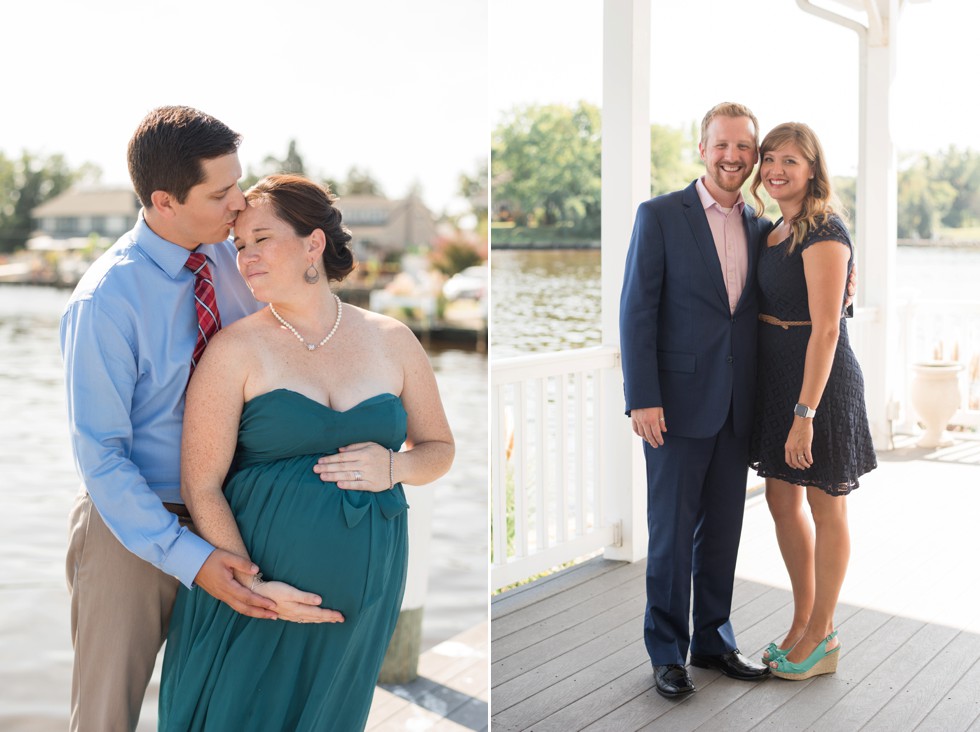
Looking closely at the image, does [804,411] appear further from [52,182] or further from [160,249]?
[52,182]

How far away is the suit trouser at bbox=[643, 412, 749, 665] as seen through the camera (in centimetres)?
305

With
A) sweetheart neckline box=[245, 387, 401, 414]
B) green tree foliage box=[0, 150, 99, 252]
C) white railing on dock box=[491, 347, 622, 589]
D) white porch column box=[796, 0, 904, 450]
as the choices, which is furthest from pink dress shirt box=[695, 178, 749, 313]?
green tree foliage box=[0, 150, 99, 252]

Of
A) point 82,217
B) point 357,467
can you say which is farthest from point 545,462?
point 82,217

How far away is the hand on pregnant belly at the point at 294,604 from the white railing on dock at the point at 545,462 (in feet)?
5.97

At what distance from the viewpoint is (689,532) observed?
309cm

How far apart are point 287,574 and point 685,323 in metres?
1.58

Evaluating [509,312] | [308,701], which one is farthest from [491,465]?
[509,312]

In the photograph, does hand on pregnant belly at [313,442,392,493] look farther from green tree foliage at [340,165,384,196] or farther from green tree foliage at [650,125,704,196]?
green tree foliage at [340,165,384,196]

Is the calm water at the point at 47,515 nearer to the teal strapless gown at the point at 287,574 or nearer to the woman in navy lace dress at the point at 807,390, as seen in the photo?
the woman in navy lace dress at the point at 807,390

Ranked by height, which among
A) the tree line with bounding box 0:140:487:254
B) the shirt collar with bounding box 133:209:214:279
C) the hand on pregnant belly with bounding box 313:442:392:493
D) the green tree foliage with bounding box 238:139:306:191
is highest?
the green tree foliage with bounding box 238:139:306:191

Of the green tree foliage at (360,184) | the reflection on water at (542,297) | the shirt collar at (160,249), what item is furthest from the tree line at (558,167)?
the shirt collar at (160,249)

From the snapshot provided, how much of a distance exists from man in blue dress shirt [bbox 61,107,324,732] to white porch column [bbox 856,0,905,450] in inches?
223

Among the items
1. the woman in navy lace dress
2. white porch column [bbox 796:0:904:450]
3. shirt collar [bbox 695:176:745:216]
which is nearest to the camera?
the woman in navy lace dress

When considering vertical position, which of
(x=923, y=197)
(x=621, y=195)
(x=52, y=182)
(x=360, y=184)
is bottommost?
(x=621, y=195)
